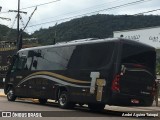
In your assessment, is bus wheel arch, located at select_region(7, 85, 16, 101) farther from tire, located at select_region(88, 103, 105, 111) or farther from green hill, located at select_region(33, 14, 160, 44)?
green hill, located at select_region(33, 14, 160, 44)

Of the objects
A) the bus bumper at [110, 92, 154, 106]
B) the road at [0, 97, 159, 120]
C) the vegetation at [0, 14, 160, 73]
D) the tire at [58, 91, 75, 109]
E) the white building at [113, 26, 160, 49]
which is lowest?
the road at [0, 97, 159, 120]

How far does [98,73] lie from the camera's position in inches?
716

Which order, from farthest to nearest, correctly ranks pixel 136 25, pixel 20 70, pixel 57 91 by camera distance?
pixel 136 25 < pixel 20 70 < pixel 57 91

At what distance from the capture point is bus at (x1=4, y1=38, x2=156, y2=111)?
17484 millimetres

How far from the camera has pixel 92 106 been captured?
20703 mm

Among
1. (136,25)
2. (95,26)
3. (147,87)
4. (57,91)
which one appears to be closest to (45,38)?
(95,26)

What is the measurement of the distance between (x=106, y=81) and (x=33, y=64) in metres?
7.48

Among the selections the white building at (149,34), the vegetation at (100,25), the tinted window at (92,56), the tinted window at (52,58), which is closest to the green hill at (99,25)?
the vegetation at (100,25)

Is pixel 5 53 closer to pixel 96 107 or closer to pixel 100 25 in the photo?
pixel 100 25

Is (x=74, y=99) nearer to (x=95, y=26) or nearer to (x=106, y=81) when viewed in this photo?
(x=106, y=81)

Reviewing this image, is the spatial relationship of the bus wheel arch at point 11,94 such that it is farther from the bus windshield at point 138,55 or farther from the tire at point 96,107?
the bus windshield at point 138,55

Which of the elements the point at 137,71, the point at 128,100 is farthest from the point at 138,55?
the point at 128,100

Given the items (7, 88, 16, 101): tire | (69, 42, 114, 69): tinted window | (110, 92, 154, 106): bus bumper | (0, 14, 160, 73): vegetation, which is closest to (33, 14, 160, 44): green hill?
(0, 14, 160, 73): vegetation

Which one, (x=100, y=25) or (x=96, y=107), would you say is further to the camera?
(x=100, y=25)
